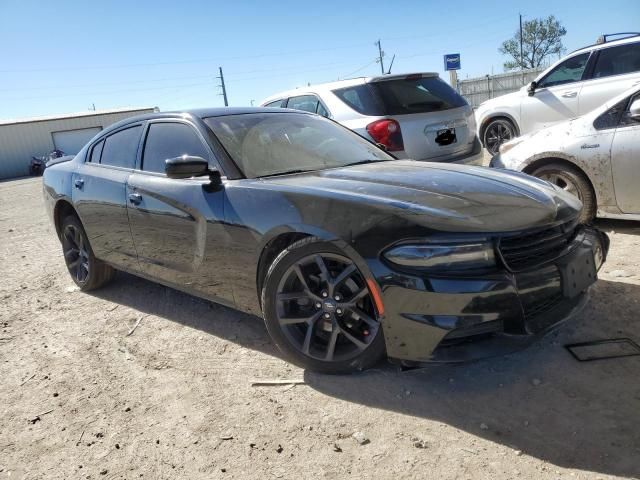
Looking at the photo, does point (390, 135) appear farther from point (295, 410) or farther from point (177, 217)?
point (295, 410)

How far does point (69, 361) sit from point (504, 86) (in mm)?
22745

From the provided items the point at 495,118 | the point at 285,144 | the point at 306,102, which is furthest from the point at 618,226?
the point at 495,118

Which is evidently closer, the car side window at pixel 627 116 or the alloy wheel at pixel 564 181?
the car side window at pixel 627 116

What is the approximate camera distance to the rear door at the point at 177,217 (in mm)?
3281

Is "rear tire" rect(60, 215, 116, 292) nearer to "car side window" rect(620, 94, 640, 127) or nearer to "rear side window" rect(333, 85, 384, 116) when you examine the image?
"rear side window" rect(333, 85, 384, 116)

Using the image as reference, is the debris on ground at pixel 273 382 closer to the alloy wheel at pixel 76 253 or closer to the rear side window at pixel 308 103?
the alloy wheel at pixel 76 253

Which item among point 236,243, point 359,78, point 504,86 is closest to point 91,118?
point 504,86

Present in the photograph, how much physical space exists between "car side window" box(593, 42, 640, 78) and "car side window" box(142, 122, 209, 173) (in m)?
6.85

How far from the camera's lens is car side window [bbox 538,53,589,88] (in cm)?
814

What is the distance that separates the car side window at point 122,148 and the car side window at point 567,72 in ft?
22.8

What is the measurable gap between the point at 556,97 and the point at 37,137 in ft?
117

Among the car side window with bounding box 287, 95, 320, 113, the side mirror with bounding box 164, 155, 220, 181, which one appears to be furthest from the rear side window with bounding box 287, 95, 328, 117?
the side mirror with bounding box 164, 155, 220, 181

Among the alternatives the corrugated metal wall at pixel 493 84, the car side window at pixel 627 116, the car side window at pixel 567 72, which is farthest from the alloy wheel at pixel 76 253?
the corrugated metal wall at pixel 493 84

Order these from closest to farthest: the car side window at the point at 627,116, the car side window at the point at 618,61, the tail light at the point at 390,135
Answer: the car side window at the point at 627,116, the tail light at the point at 390,135, the car side window at the point at 618,61
